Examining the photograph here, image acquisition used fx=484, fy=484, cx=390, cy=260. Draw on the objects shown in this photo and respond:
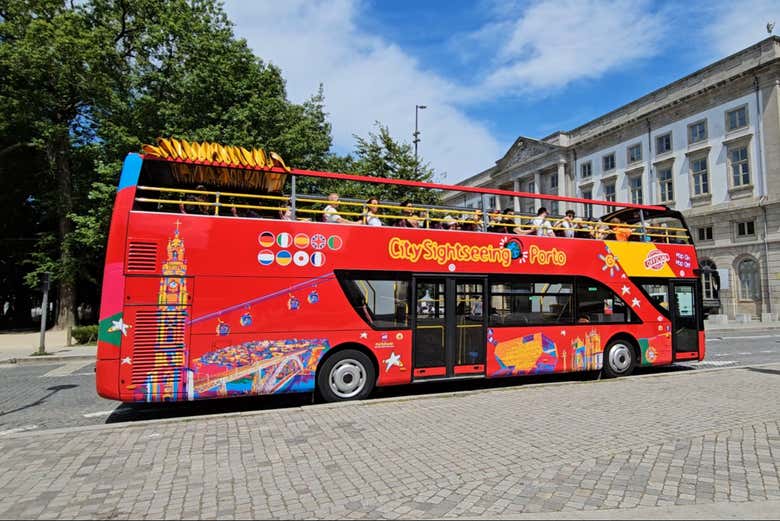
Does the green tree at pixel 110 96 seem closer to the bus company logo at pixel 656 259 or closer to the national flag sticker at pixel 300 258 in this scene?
the national flag sticker at pixel 300 258

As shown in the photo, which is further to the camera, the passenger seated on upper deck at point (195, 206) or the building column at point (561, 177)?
the building column at point (561, 177)

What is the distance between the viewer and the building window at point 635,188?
140 ft

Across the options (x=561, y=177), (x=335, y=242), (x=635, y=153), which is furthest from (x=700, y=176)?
(x=335, y=242)

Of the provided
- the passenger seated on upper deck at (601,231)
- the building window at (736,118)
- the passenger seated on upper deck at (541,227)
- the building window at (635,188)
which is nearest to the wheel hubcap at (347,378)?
the passenger seated on upper deck at (541,227)

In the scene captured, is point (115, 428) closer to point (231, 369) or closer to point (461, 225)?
point (231, 369)

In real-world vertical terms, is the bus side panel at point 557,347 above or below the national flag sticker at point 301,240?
below

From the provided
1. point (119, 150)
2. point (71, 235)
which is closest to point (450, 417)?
point (119, 150)

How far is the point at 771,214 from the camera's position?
1265 inches

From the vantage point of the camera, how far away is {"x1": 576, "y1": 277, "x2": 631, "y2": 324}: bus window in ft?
33.1

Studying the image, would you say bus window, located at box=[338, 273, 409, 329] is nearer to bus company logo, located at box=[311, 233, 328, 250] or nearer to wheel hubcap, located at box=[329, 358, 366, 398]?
bus company logo, located at box=[311, 233, 328, 250]

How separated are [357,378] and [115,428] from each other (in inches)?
141

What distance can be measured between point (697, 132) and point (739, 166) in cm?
459

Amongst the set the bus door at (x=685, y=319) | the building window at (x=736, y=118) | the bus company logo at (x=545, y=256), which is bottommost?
the bus door at (x=685, y=319)

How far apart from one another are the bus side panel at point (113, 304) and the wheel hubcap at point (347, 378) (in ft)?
10.4
